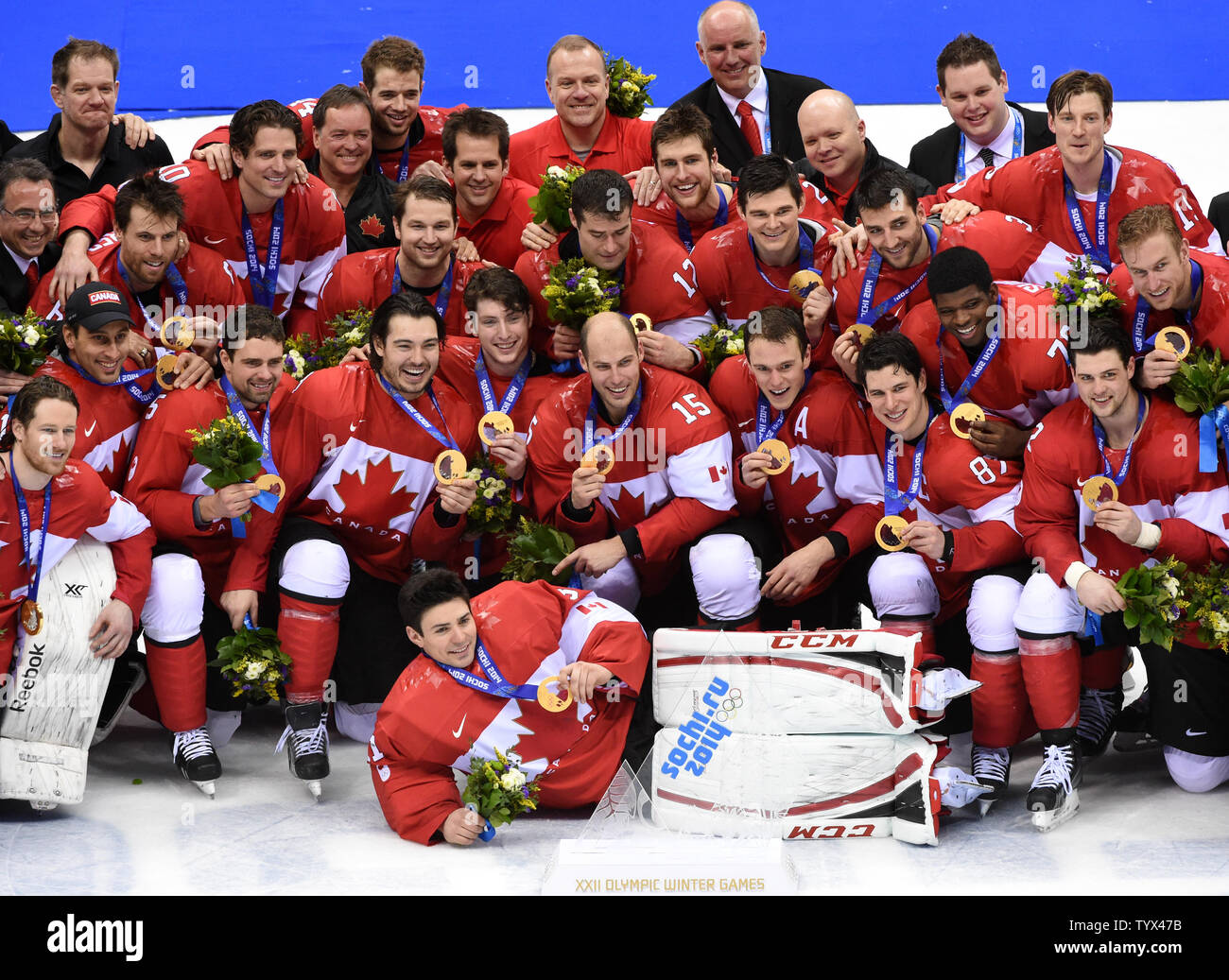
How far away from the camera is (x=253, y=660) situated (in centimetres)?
487

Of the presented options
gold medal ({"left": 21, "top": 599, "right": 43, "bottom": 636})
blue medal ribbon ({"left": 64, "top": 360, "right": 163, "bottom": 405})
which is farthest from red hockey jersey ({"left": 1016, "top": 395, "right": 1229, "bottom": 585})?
gold medal ({"left": 21, "top": 599, "right": 43, "bottom": 636})

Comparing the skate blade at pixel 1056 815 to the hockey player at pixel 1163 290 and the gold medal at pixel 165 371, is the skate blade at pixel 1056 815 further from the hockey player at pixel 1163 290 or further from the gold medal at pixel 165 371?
the gold medal at pixel 165 371

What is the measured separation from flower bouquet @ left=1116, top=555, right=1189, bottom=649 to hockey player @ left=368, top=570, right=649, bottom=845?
4.76 feet

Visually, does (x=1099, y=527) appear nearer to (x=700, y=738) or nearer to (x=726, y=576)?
A: (x=726, y=576)

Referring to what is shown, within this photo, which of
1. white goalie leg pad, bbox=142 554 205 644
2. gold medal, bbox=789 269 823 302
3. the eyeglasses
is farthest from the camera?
the eyeglasses

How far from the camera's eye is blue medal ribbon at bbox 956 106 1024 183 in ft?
20.4

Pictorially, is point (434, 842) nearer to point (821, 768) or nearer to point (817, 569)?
point (821, 768)

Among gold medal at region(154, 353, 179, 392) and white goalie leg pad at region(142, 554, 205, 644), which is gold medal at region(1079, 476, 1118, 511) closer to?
white goalie leg pad at region(142, 554, 205, 644)

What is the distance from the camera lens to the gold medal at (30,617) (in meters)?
4.66

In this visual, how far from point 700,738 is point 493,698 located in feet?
2.10

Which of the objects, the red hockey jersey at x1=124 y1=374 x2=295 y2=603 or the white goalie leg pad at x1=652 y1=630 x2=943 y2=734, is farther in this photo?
the red hockey jersey at x1=124 y1=374 x2=295 y2=603

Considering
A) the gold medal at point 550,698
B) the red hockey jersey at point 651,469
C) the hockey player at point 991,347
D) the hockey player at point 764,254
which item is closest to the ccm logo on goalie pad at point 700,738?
the gold medal at point 550,698

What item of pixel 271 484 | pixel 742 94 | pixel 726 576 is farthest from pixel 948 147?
pixel 271 484

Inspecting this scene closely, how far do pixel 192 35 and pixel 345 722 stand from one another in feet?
26.1
